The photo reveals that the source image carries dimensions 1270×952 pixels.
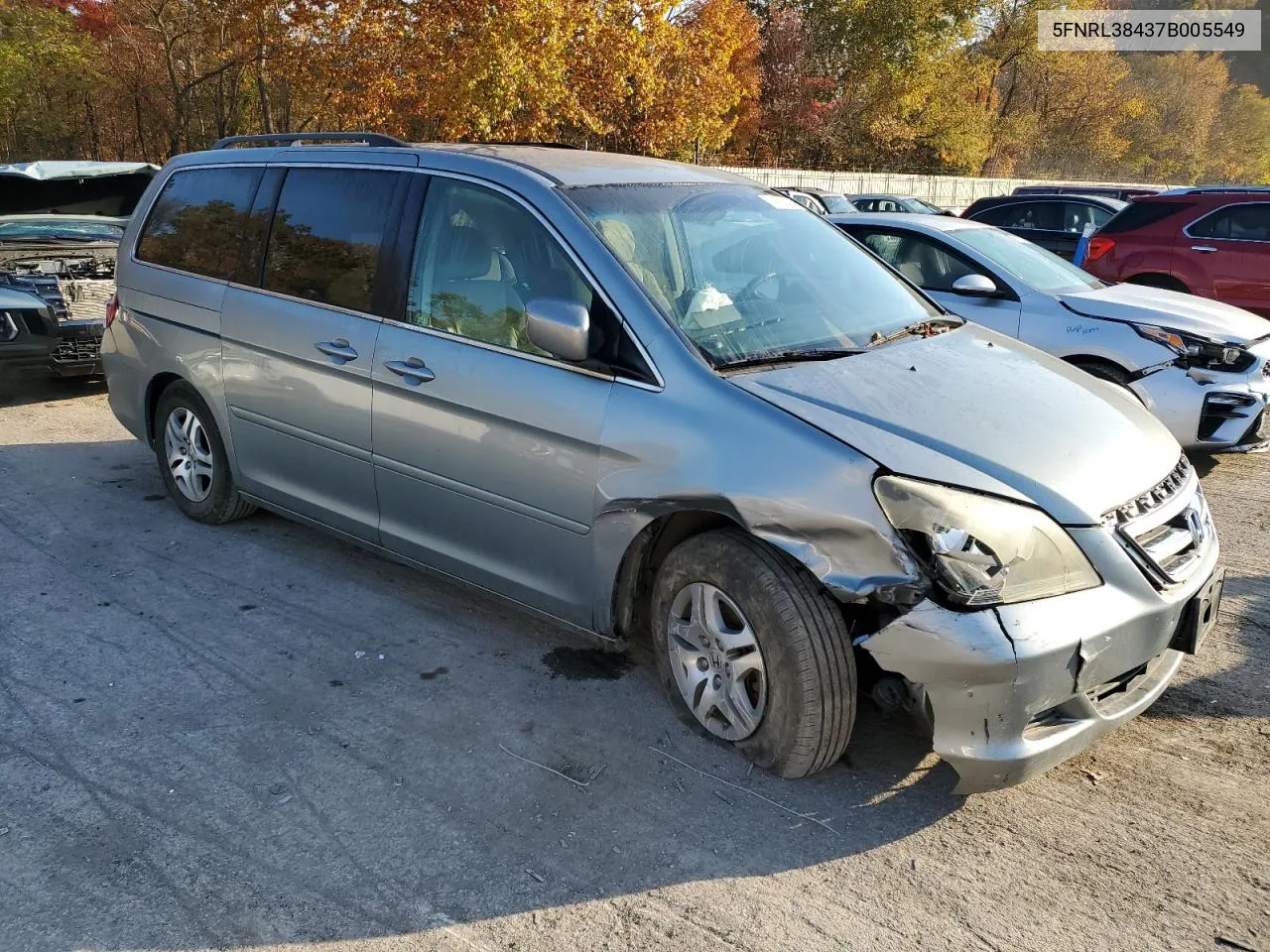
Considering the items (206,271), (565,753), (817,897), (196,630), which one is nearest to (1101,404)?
(817,897)

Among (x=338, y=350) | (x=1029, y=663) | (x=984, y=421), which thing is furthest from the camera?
(x=338, y=350)

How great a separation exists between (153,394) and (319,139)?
1.72 meters

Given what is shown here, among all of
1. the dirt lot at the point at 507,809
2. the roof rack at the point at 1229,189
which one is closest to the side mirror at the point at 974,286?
the dirt lot at the point at 507,809

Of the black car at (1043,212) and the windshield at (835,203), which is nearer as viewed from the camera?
the black car at (1043,212)

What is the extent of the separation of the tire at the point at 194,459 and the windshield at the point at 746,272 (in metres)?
2.57

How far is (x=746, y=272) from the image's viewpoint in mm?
3803

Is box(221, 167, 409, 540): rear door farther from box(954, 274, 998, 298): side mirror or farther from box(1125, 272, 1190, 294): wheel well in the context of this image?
box(1125, 272, 1190, 294): wheel well

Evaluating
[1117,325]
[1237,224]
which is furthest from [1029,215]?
[1117,325]

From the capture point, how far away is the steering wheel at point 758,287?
3.67 m

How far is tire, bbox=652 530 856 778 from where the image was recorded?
2.92 m

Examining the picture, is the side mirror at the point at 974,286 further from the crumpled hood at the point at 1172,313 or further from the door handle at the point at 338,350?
the door handle at the point at 338,350

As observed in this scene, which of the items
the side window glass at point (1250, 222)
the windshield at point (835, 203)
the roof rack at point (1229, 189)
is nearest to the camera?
the side window glass at point (1250, 222)

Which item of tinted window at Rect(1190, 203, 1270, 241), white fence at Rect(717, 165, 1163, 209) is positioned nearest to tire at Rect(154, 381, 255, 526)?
tinted window at Rect(1190, 203, 1270, 241)

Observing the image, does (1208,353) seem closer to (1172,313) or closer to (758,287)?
(1172,313)
